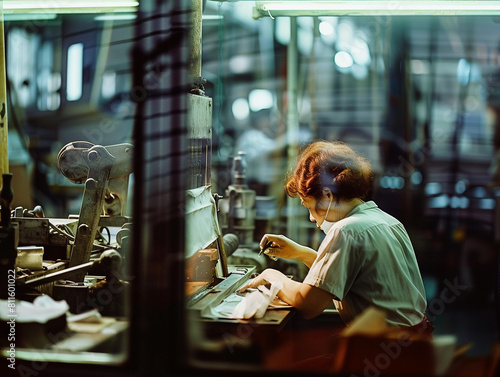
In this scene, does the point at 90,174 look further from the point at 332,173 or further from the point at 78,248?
the point at 332,173

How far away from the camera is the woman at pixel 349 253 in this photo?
→ 2322 millimetres

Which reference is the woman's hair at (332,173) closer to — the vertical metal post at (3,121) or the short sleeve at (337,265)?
the short sleeve at (337,265)

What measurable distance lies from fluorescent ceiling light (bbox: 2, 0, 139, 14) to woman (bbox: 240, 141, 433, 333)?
143 cm

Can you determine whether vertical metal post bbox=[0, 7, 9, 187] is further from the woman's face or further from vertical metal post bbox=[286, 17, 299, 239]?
vertical metal post bbox=[286, 17, 299, 239]

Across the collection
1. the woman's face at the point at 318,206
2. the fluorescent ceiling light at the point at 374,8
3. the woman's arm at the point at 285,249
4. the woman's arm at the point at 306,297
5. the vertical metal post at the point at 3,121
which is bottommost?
the woman's arm at the point at 306,297

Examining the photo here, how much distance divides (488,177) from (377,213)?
346 cm

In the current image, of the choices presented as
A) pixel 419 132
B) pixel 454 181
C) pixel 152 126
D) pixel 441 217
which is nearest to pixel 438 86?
pixel 419 132

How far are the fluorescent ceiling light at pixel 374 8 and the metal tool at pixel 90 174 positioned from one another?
1411mm

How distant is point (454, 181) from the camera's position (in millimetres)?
5672

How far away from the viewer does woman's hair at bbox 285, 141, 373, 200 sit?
2590 millimetres

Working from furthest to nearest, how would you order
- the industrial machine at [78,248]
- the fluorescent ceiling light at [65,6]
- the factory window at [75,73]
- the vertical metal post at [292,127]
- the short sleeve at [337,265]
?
the factory window at [75,73], the vertical metal post at [292,127], the fluorescent ceiling light at [65,6], the short sleeve at [337,265], the industrial machine at [78,248]

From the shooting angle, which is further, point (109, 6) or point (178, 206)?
point (109, 6)

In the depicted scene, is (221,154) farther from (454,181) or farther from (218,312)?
(218,312)

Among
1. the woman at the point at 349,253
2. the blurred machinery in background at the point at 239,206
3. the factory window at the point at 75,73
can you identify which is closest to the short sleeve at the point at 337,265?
the woman at the point at 349,253
